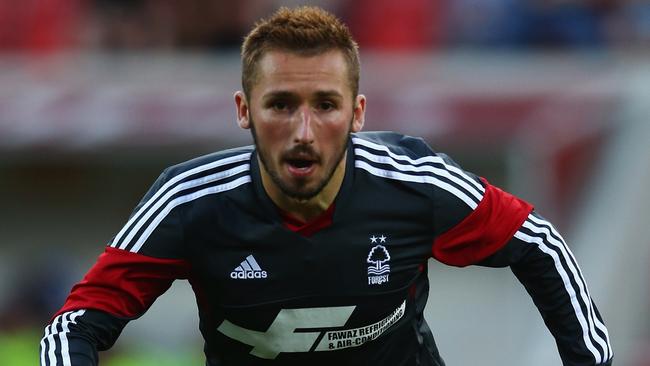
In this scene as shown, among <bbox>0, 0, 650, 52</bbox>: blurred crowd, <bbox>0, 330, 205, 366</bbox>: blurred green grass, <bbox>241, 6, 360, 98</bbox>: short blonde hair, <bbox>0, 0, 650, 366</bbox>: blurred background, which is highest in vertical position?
<bbox>241, 6, 360, 98</bbox>: short blonde hair

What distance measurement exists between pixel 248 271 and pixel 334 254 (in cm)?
29

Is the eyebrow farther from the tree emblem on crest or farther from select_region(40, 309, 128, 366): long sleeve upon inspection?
select_region(40, 309, 128, 366): long sleeve

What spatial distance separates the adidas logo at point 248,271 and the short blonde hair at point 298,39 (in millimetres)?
546

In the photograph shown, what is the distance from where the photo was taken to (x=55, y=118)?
12.2 m

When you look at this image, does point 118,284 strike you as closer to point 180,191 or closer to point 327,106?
point 180,191

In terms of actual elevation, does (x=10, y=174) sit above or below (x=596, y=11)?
below

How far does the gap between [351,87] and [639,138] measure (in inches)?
290

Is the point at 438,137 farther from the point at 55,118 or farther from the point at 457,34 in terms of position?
the point at 55,118

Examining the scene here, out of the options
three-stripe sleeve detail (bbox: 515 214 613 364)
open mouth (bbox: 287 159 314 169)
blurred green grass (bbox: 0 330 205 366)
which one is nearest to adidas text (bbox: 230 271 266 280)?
open mouth (bbox: 287 159 314 169)

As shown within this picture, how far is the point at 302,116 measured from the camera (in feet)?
15.4

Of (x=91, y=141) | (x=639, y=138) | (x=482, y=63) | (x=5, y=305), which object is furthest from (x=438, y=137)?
(x=5, y=305)

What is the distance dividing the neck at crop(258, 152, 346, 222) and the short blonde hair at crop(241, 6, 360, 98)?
0.28 m

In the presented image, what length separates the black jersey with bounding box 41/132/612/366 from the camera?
4863mm

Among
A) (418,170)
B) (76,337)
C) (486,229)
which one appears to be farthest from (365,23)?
(76,337)
